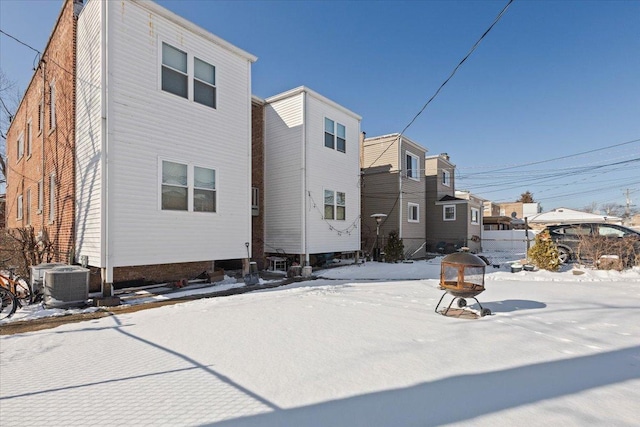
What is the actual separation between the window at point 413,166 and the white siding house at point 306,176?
20.5ft

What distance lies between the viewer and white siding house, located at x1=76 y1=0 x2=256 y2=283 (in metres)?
7.18

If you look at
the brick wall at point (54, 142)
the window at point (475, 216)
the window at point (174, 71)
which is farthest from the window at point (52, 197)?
the window at point (475, 216)

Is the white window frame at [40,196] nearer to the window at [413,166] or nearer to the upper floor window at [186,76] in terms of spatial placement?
the upper floor window at [186,76]

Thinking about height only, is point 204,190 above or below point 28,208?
above

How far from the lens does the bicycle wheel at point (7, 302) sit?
5691 mm

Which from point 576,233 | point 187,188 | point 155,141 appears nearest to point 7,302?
point 187,188

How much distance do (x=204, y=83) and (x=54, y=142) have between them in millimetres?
5224

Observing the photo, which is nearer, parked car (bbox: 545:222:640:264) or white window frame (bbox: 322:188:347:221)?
parked car (bbox: 545:222:640:264)

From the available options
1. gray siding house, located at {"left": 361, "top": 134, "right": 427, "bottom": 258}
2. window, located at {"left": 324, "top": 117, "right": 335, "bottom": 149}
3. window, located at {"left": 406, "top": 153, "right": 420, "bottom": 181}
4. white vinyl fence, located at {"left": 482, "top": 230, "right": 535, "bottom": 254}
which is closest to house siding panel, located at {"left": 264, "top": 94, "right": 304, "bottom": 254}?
window, located at {"left": 324, "top": 117, "right": 335, "bottom": 149}

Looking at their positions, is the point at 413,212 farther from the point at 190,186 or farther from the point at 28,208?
the point at 28,208

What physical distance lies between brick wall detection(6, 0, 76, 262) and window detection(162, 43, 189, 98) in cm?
263

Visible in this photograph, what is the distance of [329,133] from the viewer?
1312 centimetres

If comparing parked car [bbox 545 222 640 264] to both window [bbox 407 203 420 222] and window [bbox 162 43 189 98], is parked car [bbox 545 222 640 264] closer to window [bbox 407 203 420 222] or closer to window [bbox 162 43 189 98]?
window [bbox 407 203 420 222]

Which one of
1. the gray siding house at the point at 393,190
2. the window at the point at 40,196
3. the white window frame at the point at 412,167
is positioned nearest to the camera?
the window at the point at 40,196
